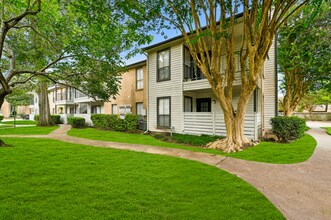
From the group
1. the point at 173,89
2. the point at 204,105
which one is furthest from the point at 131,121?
the point at 204,105

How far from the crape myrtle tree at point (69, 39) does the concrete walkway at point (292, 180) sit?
5903mm

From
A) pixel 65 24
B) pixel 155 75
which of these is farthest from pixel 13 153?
pixel 155 75

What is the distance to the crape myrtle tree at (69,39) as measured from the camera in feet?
21.8

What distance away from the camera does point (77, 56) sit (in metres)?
8.46

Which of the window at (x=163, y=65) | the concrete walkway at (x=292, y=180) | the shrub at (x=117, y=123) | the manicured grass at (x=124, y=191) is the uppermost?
the window at (x=163, y=65)

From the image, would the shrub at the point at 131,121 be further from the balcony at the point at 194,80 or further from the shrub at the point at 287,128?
the shrub at the point at 287,128

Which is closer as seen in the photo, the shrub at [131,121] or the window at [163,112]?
the window at [163,112]

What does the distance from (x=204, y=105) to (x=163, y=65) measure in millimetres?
4548

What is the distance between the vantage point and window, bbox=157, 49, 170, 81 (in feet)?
42.8

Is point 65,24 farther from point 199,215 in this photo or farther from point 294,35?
point 294,35

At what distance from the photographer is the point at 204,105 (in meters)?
13.9

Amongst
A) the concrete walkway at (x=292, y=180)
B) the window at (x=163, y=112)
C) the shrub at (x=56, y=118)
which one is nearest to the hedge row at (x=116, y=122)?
the window at (x=163, y=112)

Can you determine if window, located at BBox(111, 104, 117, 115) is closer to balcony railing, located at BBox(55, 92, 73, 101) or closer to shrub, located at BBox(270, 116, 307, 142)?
balcony railing, located at BBox(55, 92, 73, 101)

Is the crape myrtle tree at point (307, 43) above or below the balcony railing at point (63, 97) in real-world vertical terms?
above
